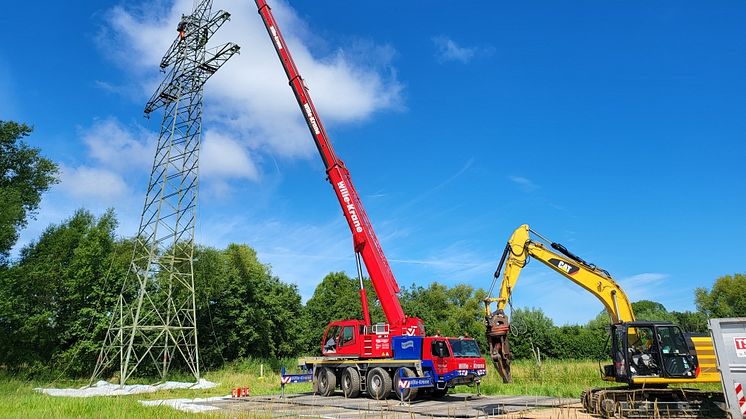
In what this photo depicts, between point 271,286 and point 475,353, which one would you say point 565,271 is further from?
point 271,286

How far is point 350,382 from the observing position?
17.0 metres

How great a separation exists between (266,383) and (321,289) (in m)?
39.7

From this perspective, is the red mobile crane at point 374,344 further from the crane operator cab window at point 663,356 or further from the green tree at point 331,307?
the green tree at point 331,307

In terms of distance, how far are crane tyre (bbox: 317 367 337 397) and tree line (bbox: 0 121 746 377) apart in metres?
7.26

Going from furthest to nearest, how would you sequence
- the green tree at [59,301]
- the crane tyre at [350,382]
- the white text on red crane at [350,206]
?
the green tree at [59,301] < the white text on red crane at [350,206] < the crane tyre at [350,382]

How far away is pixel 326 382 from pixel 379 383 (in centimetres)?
288

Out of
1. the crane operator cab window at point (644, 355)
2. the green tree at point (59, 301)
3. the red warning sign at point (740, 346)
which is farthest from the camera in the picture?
the green tree at point (59, 301)

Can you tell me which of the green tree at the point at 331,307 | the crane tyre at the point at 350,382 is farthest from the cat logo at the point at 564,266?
the green tree at the point at 331,307

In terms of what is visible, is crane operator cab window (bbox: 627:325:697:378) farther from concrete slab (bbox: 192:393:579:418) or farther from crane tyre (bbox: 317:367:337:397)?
crane tyre (bbox: 317:367:337:397)

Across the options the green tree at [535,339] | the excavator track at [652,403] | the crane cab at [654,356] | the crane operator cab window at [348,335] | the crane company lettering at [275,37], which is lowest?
the excavator track at [652,403]

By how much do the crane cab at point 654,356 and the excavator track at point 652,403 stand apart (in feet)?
1.20

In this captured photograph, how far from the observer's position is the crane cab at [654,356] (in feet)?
38.0

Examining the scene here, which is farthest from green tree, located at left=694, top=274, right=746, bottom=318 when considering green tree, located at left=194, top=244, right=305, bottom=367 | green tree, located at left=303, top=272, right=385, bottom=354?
green tree, located at left=194, top=244, right=305, bottom=367

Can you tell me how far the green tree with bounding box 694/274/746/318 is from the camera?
58.3 metres
